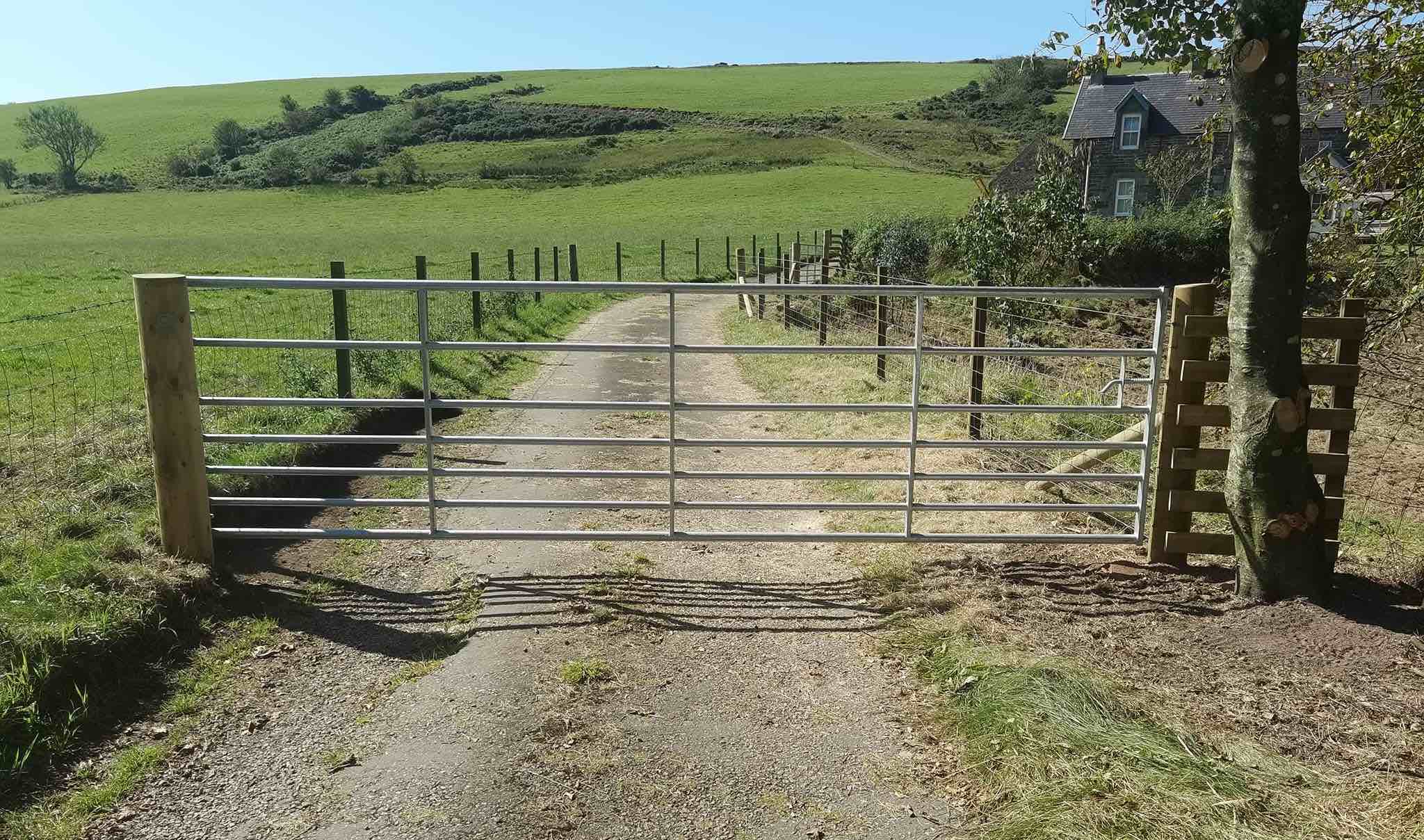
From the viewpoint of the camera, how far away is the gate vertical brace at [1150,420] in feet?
19.2

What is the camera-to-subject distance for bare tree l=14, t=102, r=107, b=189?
76.6 meters

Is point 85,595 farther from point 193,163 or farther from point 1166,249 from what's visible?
point 193,163

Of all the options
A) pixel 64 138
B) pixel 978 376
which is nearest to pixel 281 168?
pixel 64 138

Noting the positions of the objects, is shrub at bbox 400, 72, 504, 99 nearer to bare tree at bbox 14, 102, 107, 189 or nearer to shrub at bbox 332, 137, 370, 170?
shrub at bbox 332, 137, 370, 170

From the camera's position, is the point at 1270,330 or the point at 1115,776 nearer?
the point at 1115,776

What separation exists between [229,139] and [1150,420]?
94480 millimetres

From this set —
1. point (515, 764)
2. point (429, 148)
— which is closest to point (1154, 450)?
point (515, 764)

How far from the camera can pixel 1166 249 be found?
25969 mm

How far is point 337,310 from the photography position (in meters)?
9.80

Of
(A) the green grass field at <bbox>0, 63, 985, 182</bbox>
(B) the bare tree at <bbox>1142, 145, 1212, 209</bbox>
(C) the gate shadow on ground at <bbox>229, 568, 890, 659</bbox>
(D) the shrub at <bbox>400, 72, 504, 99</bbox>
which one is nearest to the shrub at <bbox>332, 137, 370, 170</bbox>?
(A) the green grass field at <bbox>0, 63, 985, 182</bbox>

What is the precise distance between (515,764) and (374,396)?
22.8ft

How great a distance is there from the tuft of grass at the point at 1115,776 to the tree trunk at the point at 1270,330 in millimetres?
1729

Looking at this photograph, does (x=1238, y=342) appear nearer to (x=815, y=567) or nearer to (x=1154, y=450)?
(x=1154, y=450)

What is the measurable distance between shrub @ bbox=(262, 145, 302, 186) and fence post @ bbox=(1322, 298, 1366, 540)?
7383 cm
